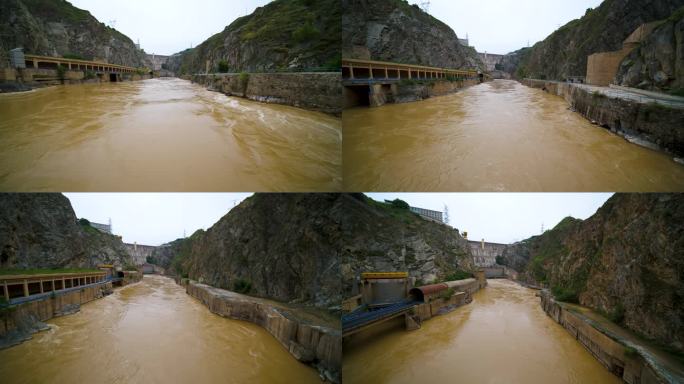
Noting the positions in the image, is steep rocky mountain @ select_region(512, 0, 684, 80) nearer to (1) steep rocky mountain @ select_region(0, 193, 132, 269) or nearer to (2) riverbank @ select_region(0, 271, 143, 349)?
(2) riverbank @ select_region(0, 271, 143, 349)

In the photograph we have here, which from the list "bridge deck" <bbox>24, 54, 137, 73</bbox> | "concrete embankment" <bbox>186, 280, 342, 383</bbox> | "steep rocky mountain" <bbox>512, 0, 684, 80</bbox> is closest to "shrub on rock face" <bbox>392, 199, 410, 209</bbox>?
"concrete embankment" <bbox>186, 280, 342, 383</bbox>

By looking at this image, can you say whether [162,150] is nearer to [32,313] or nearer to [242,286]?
[32,313]

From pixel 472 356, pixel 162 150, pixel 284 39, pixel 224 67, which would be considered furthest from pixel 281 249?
pixel 224 67

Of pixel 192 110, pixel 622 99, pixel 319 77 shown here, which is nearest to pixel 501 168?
pixel 622 99

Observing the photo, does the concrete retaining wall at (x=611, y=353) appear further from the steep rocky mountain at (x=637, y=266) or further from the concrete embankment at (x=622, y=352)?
the steep rocky mountain at (x=637, y=266)

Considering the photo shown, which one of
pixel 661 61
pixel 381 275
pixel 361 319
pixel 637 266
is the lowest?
pixel 381 275

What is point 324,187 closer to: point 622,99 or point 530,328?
point 622,99
